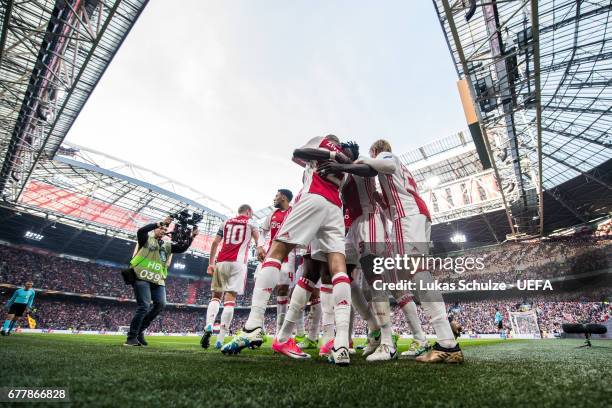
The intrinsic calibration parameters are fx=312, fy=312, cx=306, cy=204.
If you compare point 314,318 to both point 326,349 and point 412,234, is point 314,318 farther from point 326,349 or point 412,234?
point 412,234

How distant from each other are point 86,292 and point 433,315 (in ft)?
120

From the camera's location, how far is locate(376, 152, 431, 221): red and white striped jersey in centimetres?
330

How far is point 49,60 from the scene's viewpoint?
1062 centimetres

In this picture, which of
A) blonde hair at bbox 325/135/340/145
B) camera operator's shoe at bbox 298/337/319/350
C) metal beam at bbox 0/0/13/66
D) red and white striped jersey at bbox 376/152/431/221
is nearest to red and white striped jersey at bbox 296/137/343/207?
blonde hair at bbox 325/135/340/145

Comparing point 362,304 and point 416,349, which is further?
point 362,304

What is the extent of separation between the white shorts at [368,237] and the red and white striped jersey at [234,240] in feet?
7.39

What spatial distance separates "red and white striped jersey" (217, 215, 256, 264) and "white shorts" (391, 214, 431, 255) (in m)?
2.94

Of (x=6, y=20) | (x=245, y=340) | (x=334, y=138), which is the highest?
(x=6, y=20)

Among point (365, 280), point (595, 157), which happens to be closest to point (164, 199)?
point (365, 280)

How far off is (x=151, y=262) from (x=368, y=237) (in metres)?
3.85

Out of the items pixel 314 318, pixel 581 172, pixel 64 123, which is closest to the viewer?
pixel 314 318

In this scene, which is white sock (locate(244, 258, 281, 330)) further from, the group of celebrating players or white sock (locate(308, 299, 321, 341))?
white sock (locate(308, 299, 321, 341))

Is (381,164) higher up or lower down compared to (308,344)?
higher up

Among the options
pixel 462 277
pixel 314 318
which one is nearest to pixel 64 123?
pixel 314 318
